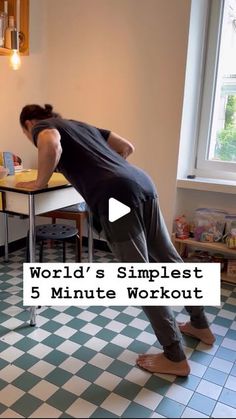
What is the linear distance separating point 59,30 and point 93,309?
205 centimetres

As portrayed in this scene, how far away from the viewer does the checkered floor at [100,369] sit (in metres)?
1.40

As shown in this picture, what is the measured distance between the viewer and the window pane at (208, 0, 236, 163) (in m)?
2.55

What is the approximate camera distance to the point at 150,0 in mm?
2494

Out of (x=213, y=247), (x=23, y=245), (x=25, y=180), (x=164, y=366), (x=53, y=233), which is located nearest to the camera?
(x=164, y=366)

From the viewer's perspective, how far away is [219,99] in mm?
2656

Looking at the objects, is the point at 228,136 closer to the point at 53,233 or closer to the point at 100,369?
the point at 53,233

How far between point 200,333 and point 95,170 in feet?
3.20

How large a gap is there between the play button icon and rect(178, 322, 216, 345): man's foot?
77 cm

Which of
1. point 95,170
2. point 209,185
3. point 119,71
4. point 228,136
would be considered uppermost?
point 119,71

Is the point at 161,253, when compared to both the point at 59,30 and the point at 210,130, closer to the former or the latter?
the point at 210,130

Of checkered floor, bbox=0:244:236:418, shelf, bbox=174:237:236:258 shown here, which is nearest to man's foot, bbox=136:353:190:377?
checkered floor, bbox=0:244:236:418

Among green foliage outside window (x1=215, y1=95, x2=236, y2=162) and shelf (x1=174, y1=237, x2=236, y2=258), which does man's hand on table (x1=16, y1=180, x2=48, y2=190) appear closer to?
shelf (x1=174, y1=237, x2=236, y2=258)

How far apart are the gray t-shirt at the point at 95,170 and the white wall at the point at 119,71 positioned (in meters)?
1.09

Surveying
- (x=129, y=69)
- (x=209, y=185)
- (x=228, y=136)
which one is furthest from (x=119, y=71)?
(x=209, y=185)
